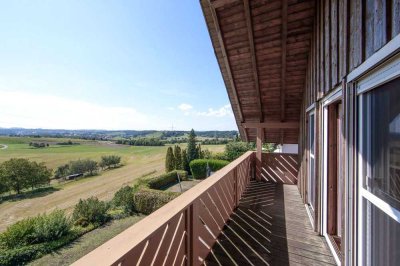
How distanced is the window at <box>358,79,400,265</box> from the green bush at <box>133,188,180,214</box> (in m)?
11.2

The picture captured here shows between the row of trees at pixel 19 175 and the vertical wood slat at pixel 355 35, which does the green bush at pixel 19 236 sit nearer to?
the vertical wood slat at pixel 355 35

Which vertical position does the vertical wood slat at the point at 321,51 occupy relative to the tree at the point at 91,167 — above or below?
above

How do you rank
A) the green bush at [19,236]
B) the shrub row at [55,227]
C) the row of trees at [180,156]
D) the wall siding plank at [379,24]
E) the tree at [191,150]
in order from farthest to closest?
the tree at [191,150] → the row of trees at [180,156] → the green bush at [19,236] → the shrub row at [55,227] → the wall siding plank at [379,24]

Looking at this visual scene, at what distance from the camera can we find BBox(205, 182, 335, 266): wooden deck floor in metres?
2.59

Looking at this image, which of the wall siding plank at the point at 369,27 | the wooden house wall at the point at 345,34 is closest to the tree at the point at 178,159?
the wooden house wall at the point at 345,34

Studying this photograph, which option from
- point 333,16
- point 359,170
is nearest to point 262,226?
point 359,170

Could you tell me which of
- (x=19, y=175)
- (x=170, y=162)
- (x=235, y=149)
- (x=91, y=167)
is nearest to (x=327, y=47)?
(x=235, y=149)

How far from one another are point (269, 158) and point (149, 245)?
18.8 ft

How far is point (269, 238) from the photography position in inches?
121

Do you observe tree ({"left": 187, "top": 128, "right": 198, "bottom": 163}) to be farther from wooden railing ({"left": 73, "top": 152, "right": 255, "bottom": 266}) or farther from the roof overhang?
wooden railing ({"left": 73, "top": 152, "right": 255, "bottom": 266})

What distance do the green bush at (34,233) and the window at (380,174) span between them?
12.8m

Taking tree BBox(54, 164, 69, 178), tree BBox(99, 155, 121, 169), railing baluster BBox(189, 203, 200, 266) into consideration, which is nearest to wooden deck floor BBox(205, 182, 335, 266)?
railing baluster BBox(189, 203, 200, 266)

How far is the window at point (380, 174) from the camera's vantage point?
3.76ft

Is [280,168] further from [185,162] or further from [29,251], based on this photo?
[185,162]
